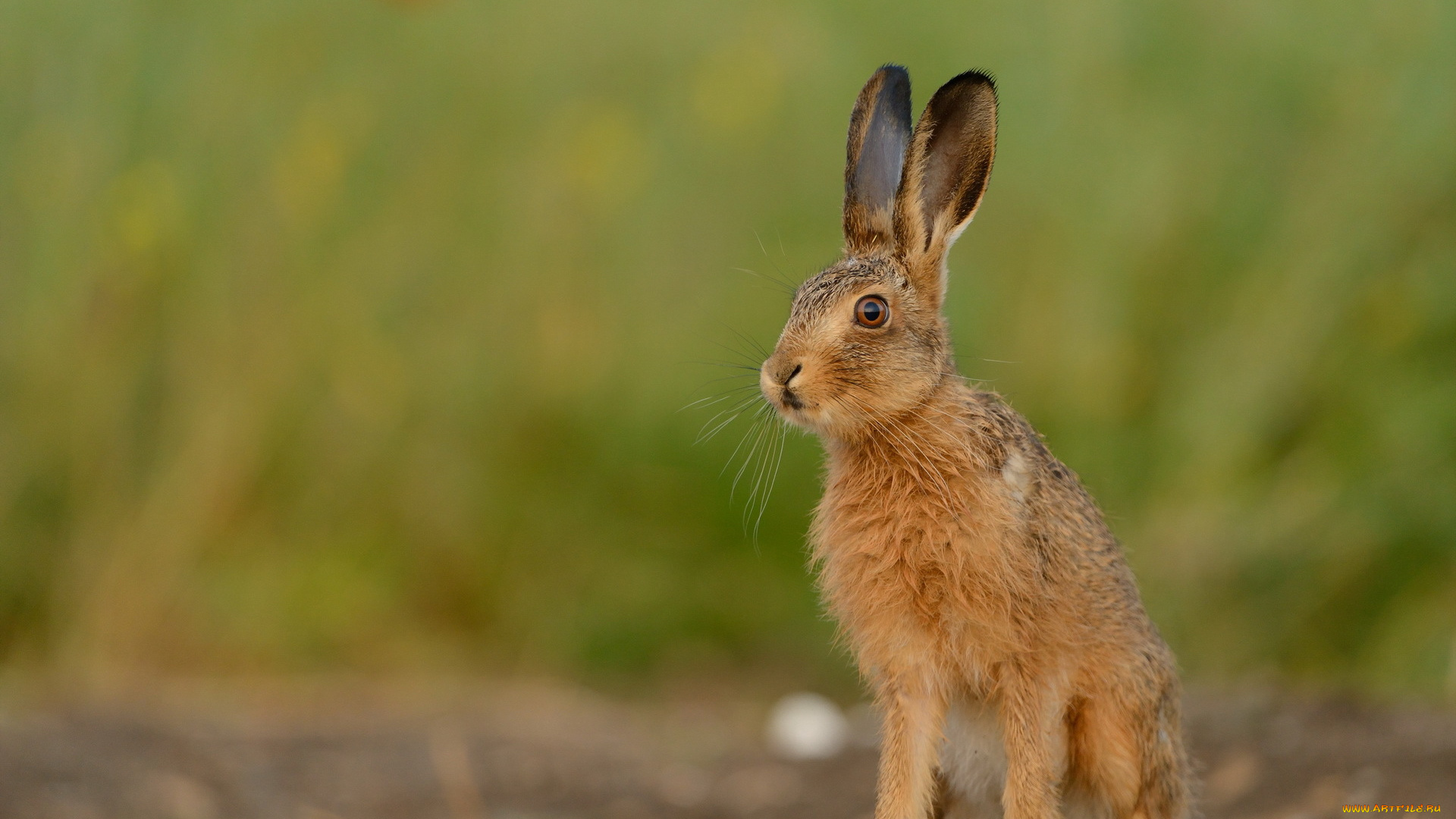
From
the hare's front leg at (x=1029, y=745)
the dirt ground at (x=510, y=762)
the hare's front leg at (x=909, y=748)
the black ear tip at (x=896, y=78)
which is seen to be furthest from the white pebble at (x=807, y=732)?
the black ear tip at (x=896, y=78)

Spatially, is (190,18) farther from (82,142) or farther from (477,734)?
(477,734)

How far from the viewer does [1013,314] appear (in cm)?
573

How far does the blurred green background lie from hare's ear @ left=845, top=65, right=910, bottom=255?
2230 mm

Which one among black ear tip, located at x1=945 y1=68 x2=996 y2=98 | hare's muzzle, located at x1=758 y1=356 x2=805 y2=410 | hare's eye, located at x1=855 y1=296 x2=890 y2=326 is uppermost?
black ear tip, located at x1=945 y1=68 x2=996 y2=98

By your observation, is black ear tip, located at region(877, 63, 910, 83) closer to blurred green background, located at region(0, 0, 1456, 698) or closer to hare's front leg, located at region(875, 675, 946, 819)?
hare's front leg, located at region(875, 675, 946, 819)

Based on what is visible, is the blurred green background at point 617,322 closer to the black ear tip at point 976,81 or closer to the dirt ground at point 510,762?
the dirt ground at point 510,762

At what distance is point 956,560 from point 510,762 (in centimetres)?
248

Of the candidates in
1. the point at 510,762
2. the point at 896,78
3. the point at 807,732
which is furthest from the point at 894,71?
the point at 510,762

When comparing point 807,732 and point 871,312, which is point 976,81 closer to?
point 871,312

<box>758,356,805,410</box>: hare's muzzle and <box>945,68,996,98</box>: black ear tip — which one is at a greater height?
<box>945,68,996,98</box>: black ear tip

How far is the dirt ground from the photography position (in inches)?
153

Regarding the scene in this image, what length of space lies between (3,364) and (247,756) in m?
1.87

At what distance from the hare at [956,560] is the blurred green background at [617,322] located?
2244 mm

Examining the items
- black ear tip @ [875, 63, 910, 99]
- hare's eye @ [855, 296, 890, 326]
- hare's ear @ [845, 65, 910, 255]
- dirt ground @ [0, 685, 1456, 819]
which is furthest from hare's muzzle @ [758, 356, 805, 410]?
dirt ground @ [0, 685, 1456, 819]
